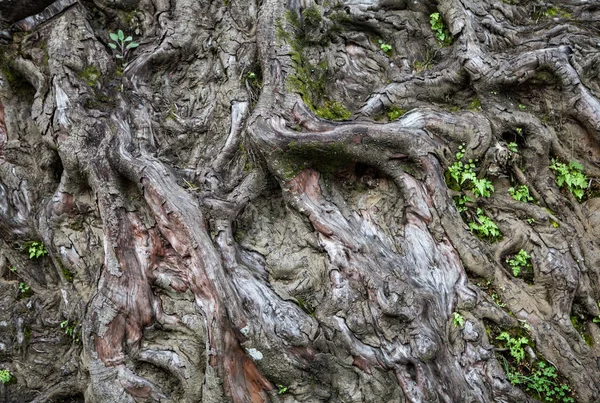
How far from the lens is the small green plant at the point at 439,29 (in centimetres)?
501

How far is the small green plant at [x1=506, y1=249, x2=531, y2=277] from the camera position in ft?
12.9

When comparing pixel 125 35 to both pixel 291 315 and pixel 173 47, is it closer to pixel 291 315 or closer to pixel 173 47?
pixel 173 47

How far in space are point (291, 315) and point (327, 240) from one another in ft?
2.50

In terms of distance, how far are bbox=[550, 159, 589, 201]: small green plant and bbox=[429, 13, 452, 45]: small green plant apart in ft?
6.03

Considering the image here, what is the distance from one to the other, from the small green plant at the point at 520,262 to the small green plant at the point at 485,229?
0.78 feet

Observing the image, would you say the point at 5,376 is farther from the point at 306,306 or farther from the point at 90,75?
the point at 90,75

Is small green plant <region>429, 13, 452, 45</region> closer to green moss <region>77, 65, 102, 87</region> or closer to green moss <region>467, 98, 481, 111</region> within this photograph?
green moss <region>467, 98, 481, 111</region>

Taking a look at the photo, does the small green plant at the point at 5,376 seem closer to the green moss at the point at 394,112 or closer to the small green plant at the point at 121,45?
the small green plant at the point at 121,45

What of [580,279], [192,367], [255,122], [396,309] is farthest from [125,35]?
[580,279]

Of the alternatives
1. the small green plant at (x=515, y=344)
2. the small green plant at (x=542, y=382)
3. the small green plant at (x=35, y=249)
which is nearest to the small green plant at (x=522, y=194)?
the small green plant at (x=515, y=344)

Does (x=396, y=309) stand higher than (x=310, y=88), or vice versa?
(x=310, y=88)

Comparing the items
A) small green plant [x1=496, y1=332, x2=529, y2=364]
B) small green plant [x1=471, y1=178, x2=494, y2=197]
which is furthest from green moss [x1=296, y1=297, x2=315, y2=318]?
small green plant [x1=471, y1=178, x2=494, y2=197]

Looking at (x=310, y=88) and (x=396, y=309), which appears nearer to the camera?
(x=396, y=309)

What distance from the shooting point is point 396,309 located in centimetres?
360
